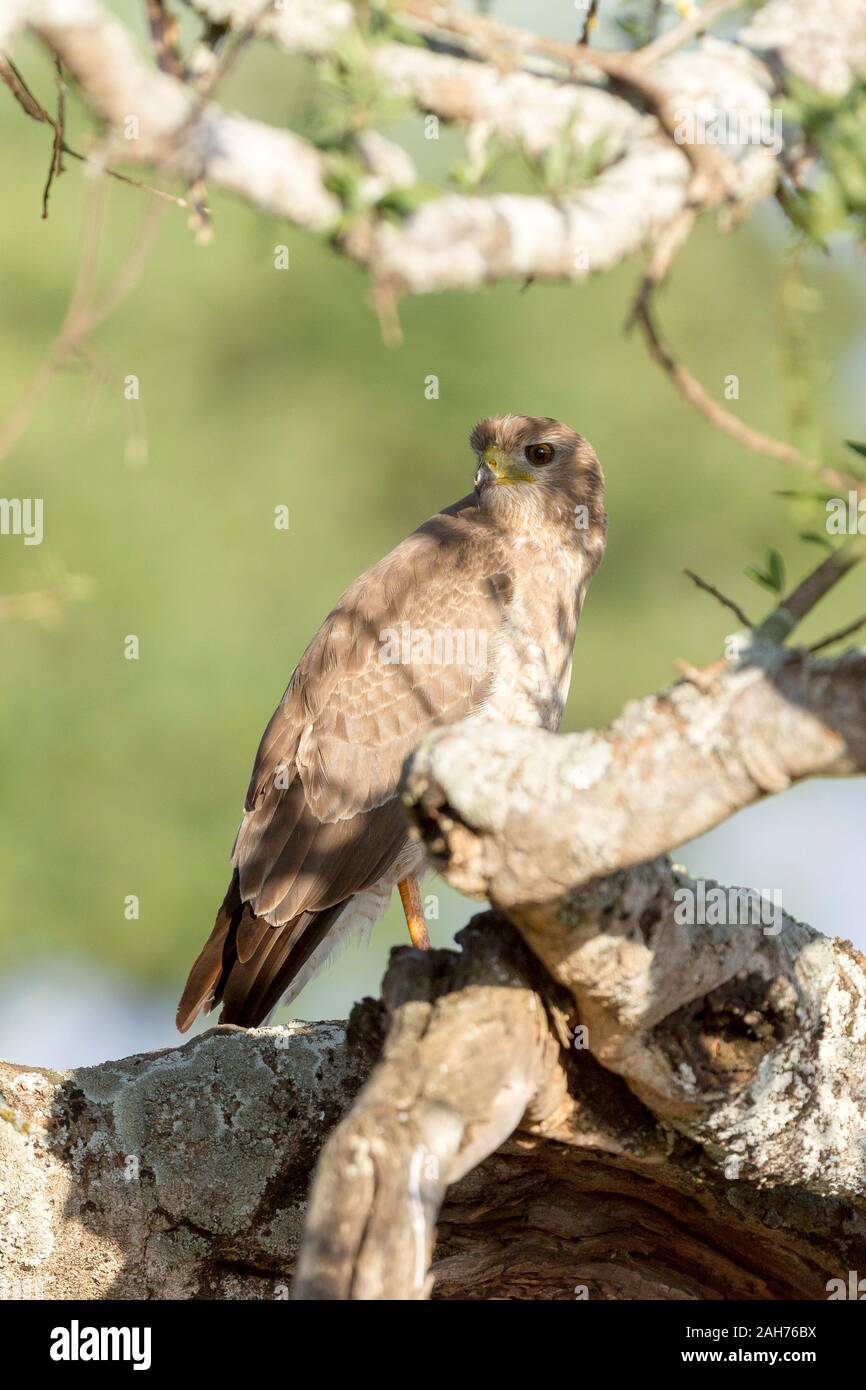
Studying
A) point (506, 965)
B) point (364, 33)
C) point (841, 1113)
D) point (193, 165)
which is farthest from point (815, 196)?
point (841, 1113)

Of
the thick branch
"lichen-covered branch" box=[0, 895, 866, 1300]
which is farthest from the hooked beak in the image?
the thick branch

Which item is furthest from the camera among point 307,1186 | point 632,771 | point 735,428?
point 307,1186

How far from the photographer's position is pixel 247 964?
4.15 m

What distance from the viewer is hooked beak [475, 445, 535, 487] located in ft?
15.8

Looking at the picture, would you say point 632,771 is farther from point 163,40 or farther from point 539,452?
point 539,452

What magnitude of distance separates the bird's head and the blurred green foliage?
11.7 ft

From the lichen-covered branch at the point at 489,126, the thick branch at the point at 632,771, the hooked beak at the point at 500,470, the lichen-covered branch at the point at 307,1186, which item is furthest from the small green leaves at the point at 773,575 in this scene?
the hooked beak at the point at 500,470

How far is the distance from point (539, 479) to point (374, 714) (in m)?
0.96

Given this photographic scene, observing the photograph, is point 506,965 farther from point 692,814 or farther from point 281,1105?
point 281,1105

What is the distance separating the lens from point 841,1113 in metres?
3.09

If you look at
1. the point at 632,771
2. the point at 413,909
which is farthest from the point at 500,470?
the point at 632,771

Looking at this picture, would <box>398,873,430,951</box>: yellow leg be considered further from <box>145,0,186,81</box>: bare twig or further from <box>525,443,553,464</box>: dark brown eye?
<box>145,0,186,81</box>: bare twig

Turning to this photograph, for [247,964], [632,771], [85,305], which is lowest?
[632,771]

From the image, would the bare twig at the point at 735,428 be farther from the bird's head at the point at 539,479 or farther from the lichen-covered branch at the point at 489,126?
the bird's head at the point at 539,479
